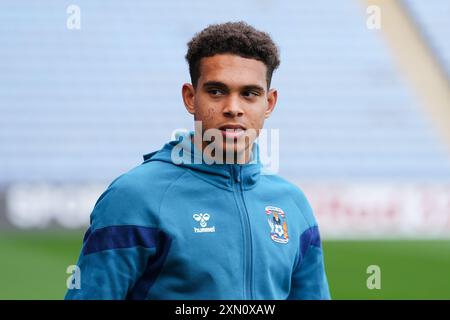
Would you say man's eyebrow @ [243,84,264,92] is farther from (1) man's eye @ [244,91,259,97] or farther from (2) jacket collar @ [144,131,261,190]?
(2) jacket collar @ [144,131,261,190]

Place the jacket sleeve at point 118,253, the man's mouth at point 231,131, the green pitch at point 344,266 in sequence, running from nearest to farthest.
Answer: the jacket sleeve at point 118,253 < the man's mouth at point 231,131 < the green pitch at point 344,266

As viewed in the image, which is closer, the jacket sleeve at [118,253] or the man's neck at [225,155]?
the jacket sleeve at [118,253]

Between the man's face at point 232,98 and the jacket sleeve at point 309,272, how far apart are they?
0.30 metres

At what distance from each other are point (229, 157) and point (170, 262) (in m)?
0.33

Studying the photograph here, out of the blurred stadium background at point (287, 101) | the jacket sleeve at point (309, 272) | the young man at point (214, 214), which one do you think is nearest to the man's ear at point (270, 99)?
the young man at point (214, 214)

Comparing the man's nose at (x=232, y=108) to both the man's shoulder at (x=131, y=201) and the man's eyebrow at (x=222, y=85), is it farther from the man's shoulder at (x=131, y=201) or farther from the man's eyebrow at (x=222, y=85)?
the man's shoulder at (x=131, y=201)

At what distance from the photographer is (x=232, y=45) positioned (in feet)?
6.66

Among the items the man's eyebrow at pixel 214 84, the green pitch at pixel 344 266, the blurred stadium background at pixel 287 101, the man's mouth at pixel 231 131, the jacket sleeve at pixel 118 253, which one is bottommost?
the green pitch at pixel 344 266

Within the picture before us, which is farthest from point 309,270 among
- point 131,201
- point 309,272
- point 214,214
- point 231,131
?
point 131,201

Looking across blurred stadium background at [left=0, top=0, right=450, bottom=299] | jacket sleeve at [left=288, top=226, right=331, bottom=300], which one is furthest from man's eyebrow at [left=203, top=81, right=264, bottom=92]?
blurred stadium background at [left=0, top=0, right=450, bottom=299]

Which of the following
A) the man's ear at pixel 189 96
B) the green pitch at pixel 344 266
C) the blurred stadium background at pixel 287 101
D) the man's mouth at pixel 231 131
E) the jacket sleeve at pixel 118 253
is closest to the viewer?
the jacket sleeve at pixel 118 253

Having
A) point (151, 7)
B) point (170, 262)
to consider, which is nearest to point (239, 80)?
point (170, 262)

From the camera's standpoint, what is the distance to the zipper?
1909 millimetres

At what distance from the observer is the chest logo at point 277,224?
202 cm
